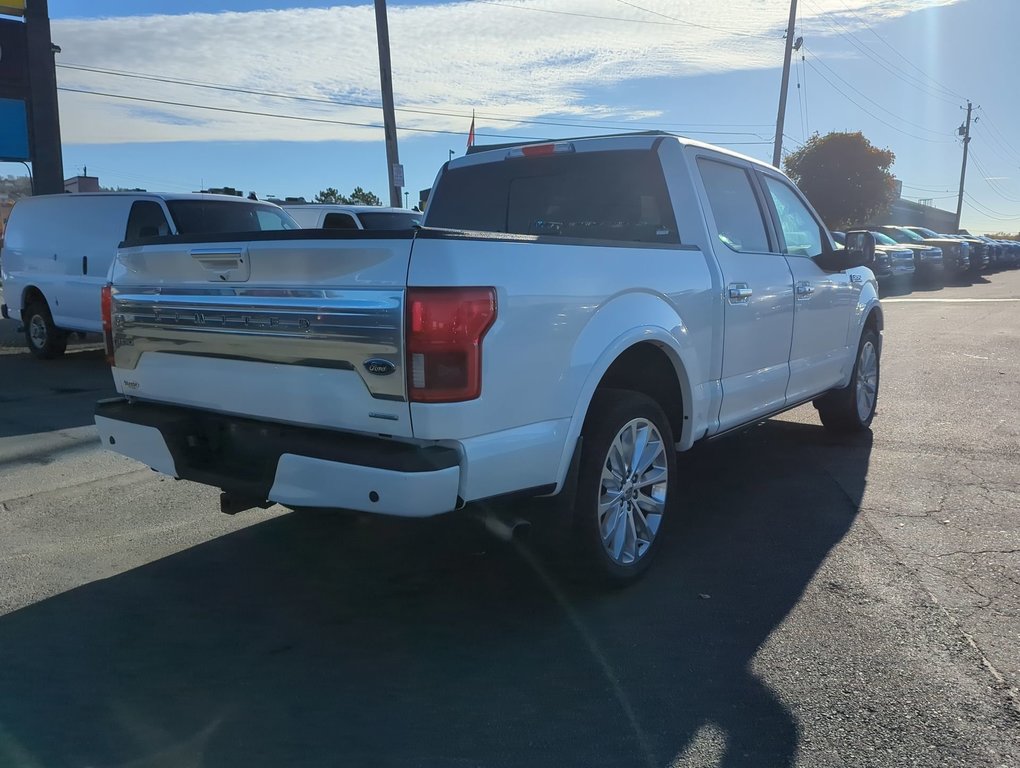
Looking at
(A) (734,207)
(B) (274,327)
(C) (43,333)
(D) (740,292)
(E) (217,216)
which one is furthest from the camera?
(C) (43,333)

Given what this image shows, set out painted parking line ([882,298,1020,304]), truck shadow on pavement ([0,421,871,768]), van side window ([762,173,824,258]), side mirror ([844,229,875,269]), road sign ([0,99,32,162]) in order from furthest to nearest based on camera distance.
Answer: painted parking line ([882,298,1020,304]), road sign ([0,99,32,162]), side mirror ([844,229,875,269]), van side window ([762,173,824,258]), truck shadow on pavement ([0,421,871,768])

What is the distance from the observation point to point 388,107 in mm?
16250

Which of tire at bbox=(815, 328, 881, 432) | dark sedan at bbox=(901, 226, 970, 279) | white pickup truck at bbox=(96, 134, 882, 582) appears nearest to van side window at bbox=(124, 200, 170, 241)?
white pickup truck at bbox=(96, 134, 882, 582)

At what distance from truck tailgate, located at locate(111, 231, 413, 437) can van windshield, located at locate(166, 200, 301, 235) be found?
21.6 feet

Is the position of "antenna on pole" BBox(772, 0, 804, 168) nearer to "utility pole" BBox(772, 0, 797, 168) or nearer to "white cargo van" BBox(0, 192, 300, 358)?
"utility pole" BBox(772, 0, 797, 168)

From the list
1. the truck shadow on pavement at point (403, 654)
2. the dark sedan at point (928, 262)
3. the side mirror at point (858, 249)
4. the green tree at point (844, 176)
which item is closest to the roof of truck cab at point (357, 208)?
the side mirror at point (858, 249)

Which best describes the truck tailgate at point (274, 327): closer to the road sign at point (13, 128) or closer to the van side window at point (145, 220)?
the van side window at point (145, 220)

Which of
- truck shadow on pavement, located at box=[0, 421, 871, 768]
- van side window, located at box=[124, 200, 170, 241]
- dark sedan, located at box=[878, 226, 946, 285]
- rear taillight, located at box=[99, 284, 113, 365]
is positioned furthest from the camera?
dark sedan, located at box=[878, 226, 946, 285]

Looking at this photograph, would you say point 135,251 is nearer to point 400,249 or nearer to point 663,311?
point 400,249

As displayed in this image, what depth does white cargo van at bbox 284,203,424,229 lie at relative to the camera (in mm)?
13359

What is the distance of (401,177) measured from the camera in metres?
16.1

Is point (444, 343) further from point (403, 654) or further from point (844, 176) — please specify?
point (844, 176)

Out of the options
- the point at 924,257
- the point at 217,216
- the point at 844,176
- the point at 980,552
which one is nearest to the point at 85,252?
the point at 217,216

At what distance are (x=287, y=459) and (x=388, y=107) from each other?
1402 cm
